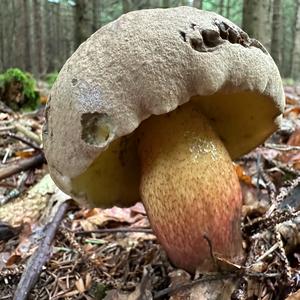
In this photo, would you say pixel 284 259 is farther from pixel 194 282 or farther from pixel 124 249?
pixel 124 249

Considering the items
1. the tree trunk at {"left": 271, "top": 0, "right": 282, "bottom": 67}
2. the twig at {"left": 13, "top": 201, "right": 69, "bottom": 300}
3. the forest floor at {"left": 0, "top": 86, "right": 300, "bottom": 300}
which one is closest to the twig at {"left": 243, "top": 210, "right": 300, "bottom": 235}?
the forest floor at {"left": 0, "top": 86, "right": 300, "bottom": 300}

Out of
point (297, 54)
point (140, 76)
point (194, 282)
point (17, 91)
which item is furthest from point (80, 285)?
point (297, 54)

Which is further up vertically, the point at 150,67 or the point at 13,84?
the point at 150,67

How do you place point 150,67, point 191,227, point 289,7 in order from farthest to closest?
1. point 289,7
2. point 191,227
3. point 150,67

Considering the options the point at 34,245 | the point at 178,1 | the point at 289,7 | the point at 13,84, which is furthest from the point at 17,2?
the point at 34,245

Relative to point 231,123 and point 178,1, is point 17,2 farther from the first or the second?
point 231,123

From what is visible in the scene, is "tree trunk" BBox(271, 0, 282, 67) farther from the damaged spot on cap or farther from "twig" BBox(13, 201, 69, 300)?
the damaged spot on cap
